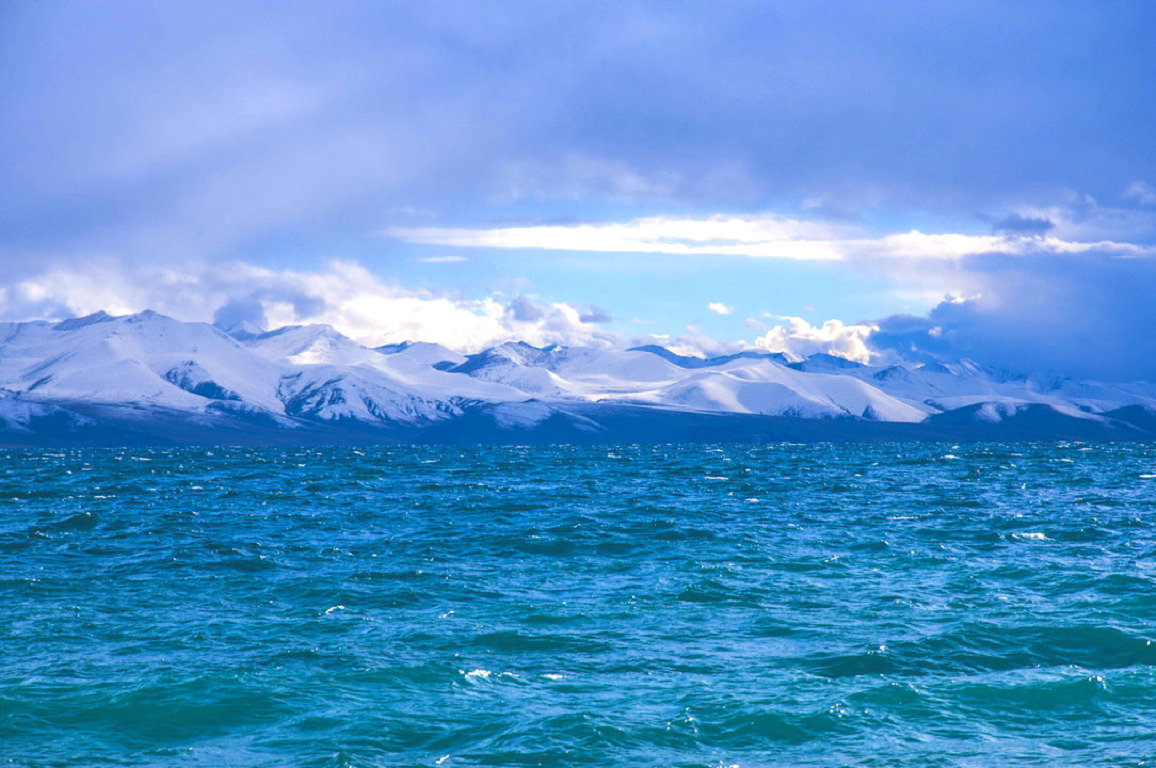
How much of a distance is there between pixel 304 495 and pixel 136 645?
192 feet

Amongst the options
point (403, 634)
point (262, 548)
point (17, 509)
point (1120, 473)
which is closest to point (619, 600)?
point (403, 634)

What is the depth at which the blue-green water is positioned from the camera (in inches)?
842

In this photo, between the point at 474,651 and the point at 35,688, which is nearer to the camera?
the point at 35,688

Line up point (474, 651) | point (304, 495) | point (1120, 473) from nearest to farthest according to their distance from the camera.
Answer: point (474, 651), point (304, 495), point (1120, 473)

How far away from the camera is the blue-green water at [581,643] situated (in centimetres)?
2138

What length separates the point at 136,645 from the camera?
28.9 m

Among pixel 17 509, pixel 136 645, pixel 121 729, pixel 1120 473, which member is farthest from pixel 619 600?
pixel 1120 473

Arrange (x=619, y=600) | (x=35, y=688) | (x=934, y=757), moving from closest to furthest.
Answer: (x=934, y=757)
(x=35, y=688)
(x=619, y=600)

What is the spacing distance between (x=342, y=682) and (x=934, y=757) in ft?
42.8

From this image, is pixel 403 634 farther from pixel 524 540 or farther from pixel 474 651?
pixel 524 540

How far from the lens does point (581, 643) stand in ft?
95.9

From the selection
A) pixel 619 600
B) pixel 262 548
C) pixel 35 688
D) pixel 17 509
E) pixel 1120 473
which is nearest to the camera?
pixel 35 688

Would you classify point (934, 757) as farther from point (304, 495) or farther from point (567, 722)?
point (304, 495)

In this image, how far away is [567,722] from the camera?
872 inches
